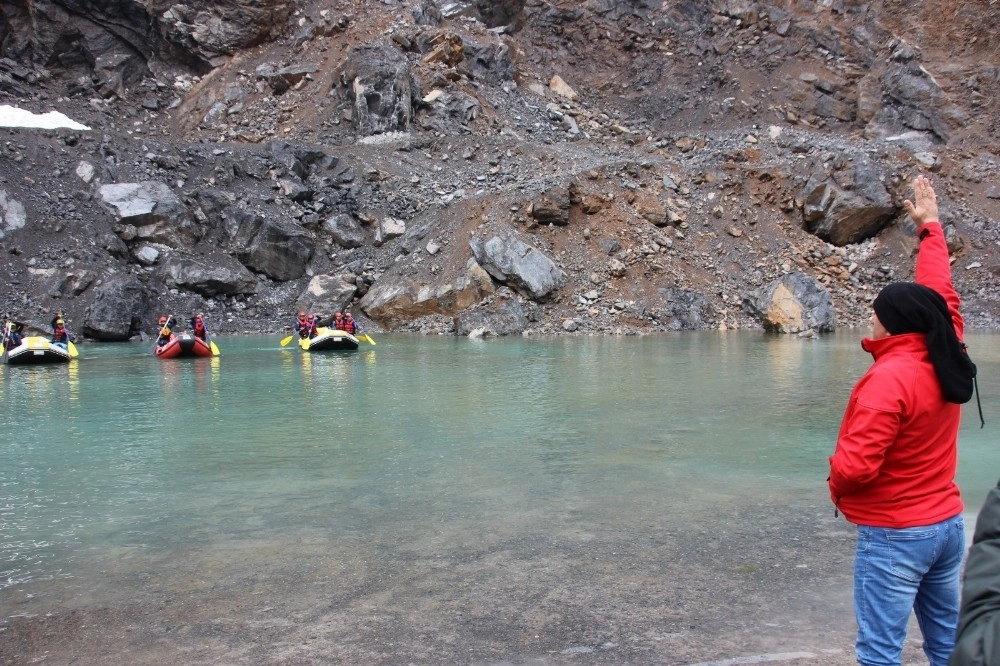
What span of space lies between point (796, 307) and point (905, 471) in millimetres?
29620

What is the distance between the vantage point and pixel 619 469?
829 centimetres

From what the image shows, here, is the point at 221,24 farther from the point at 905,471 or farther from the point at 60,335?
the point at 905,471

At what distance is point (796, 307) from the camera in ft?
101

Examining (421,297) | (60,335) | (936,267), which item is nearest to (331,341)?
(60,335)

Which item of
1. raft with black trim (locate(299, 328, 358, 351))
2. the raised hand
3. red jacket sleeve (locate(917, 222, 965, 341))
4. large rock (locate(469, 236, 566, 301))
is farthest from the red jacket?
large rock (locate(469, 236, 566, 301))

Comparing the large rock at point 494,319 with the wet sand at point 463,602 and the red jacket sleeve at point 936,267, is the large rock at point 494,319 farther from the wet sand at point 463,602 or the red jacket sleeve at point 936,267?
the red jacket sleeve at point 936,267

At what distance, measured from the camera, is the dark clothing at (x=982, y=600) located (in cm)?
164

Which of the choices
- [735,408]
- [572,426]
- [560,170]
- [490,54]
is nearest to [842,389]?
[735,408]

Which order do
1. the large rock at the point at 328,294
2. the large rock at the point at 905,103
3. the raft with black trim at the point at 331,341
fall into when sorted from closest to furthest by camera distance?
the raft with black trim at the point at 331,341, the large rock at the point at 328,294, the large rock at the point at 905,103

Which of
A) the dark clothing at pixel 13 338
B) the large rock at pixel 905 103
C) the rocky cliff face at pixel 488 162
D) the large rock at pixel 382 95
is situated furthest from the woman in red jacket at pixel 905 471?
the large rock at pixel 905 103

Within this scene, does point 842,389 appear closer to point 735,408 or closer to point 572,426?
point 735,408

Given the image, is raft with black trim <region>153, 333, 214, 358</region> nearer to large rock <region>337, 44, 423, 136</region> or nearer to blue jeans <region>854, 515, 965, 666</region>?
blue jeans <region>854, 515, 965, 666</region>

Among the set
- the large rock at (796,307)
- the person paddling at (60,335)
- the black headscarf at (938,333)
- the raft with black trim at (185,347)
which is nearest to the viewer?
the black headscarf at (938,333)

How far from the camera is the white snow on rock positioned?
4359 centimetres
